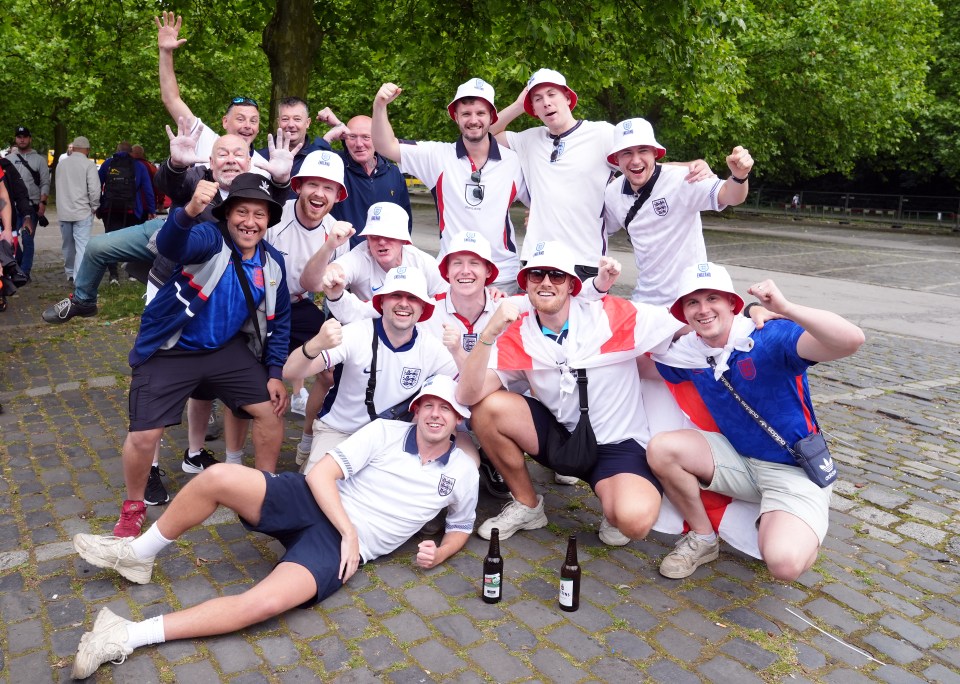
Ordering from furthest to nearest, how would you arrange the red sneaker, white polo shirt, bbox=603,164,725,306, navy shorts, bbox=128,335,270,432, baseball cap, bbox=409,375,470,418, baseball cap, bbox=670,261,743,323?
1. white polo shirt, bbox=603,164,725,306
2. navy shorts, bbox=128,335,270,432
3. the red sneaker
4. baseball cap, bbox=409,375,470,418
5. baseball cap, bbox=670,261,743,323

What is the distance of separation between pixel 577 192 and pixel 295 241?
2.06 metres

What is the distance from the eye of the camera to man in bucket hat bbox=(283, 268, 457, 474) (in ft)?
15.6

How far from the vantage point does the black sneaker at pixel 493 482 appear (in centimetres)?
545

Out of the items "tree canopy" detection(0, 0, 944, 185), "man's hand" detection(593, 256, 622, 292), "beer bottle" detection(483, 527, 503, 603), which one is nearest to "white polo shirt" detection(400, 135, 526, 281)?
"man's hand" detection(593, 256, 622, 292)

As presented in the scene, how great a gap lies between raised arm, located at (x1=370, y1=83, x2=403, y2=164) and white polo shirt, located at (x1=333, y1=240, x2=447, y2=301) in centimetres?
93

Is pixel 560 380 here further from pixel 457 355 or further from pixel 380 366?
pixel 380 366

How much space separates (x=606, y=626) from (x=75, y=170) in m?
11.6

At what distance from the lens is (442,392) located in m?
4.39

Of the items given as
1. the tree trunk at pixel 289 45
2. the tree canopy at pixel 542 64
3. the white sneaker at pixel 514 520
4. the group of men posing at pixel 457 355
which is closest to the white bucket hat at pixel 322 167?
the group of men posing at pixel 457 355

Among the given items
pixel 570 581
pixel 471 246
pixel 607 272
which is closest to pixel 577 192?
pixel 471 246

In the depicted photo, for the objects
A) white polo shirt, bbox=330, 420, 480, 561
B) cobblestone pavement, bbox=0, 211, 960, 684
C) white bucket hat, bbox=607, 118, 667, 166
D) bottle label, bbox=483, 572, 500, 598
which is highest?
white bucket hat, bbox=607, 118, 667, 166

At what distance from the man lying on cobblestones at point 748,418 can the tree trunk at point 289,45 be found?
7.81m

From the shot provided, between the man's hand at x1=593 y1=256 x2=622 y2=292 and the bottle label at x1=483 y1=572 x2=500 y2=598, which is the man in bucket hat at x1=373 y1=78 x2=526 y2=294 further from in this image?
the bottle label at x1=483 y1=572 x2=500 y2=598

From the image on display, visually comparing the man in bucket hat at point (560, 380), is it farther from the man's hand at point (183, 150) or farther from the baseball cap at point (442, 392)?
the man's hand at point (183, 150)
